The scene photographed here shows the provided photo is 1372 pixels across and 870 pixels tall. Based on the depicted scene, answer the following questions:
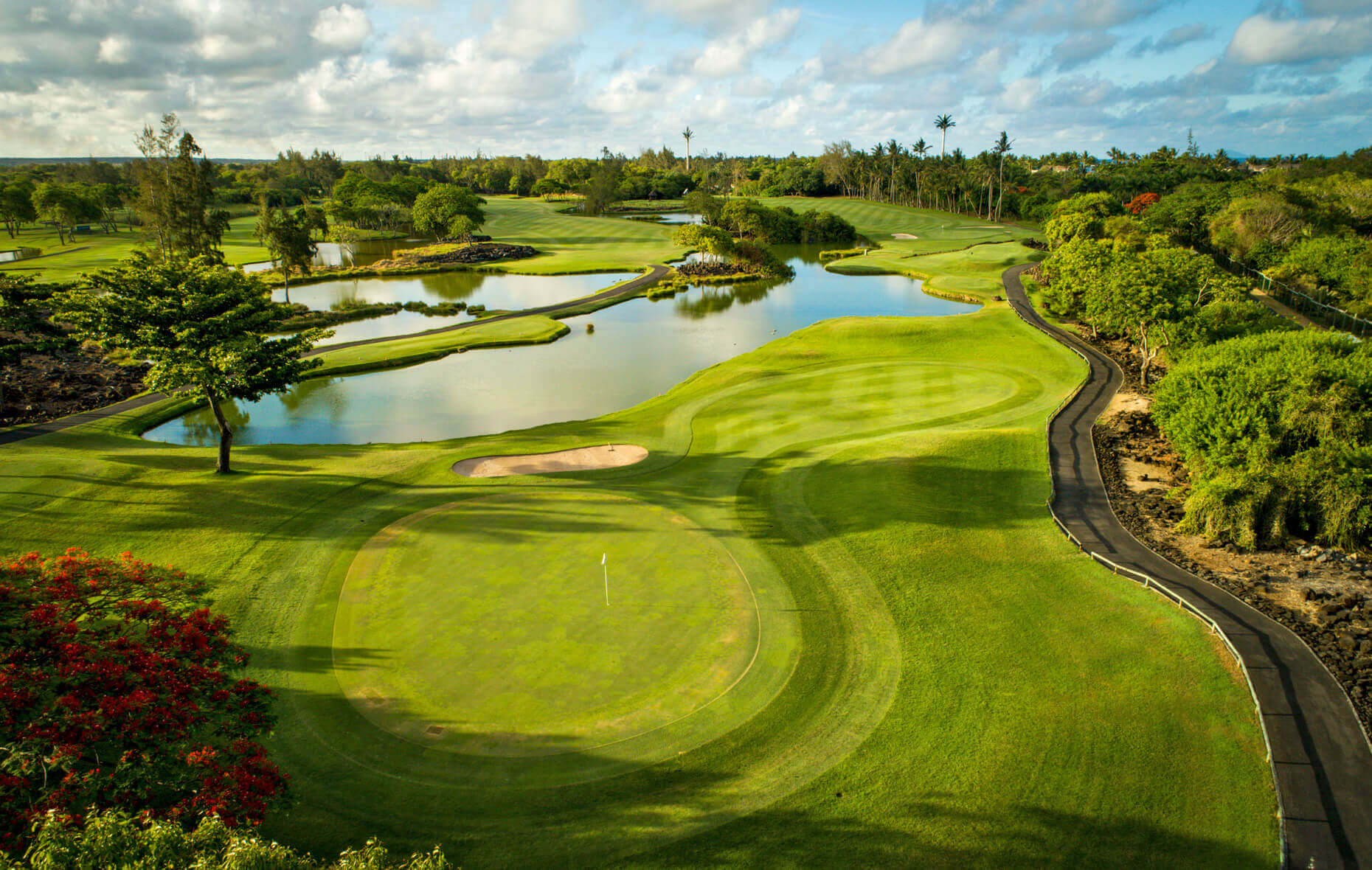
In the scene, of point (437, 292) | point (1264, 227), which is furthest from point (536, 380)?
point (1264, 227)

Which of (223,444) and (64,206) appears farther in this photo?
(64,206)

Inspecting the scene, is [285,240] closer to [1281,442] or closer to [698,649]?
[698,649]

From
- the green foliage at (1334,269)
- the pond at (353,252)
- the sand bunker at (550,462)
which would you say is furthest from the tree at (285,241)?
the green foliage at (1334,269)

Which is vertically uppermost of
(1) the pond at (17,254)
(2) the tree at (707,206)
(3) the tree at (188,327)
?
(2) the tree at (707,206)

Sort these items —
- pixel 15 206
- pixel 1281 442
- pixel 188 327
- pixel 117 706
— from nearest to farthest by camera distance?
pixel 117 706, pixel 1281 442, pixel 188 327, pixel 15 206

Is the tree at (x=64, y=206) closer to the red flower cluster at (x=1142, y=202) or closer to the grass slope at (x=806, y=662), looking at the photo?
→ the grass slope at (x=806, y=662)

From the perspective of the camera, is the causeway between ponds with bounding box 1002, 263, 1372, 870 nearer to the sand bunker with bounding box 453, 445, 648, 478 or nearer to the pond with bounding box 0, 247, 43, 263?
the sand bunker with bounding box 453, 445, 648, 478
